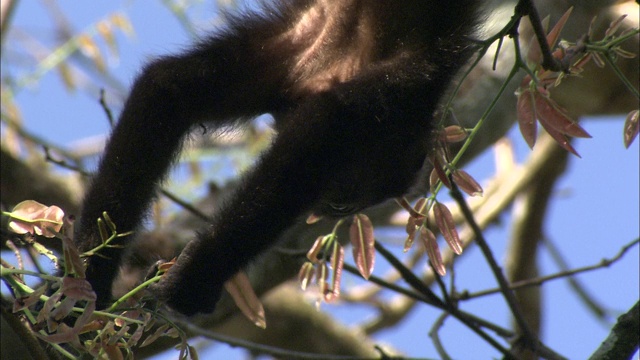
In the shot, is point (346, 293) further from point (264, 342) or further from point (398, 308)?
point (264, 342)

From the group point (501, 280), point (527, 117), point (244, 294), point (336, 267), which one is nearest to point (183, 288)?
point (244, 294)

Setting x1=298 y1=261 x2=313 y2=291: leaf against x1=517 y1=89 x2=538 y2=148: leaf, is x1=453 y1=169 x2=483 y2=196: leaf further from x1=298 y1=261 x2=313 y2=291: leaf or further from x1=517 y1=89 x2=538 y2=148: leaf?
x1=298 y1=261 x2=313 y2=291: leaf

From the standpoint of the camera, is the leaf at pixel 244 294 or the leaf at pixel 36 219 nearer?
the leaf at pixel 36 219

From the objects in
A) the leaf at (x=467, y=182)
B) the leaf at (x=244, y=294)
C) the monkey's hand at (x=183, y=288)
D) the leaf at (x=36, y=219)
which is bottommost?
the leaf at (x=467, y=182)

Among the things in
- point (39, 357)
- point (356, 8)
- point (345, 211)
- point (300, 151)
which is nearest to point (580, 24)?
point (356, 8)

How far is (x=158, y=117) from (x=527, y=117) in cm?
79

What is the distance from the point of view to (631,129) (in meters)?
1.66

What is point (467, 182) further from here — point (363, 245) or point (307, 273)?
point (307, 273)

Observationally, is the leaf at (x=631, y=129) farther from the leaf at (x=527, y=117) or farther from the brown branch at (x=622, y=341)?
the brown branch at (x=622, y=341)

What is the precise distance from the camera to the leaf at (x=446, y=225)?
64.6 inches

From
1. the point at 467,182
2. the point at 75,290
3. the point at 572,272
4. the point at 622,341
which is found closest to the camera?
the point at 75,290

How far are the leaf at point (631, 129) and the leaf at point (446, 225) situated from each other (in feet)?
1.17

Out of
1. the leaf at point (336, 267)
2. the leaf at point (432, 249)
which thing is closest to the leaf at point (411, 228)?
the leaf at point (432, 249)

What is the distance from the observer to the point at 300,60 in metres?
1.98
